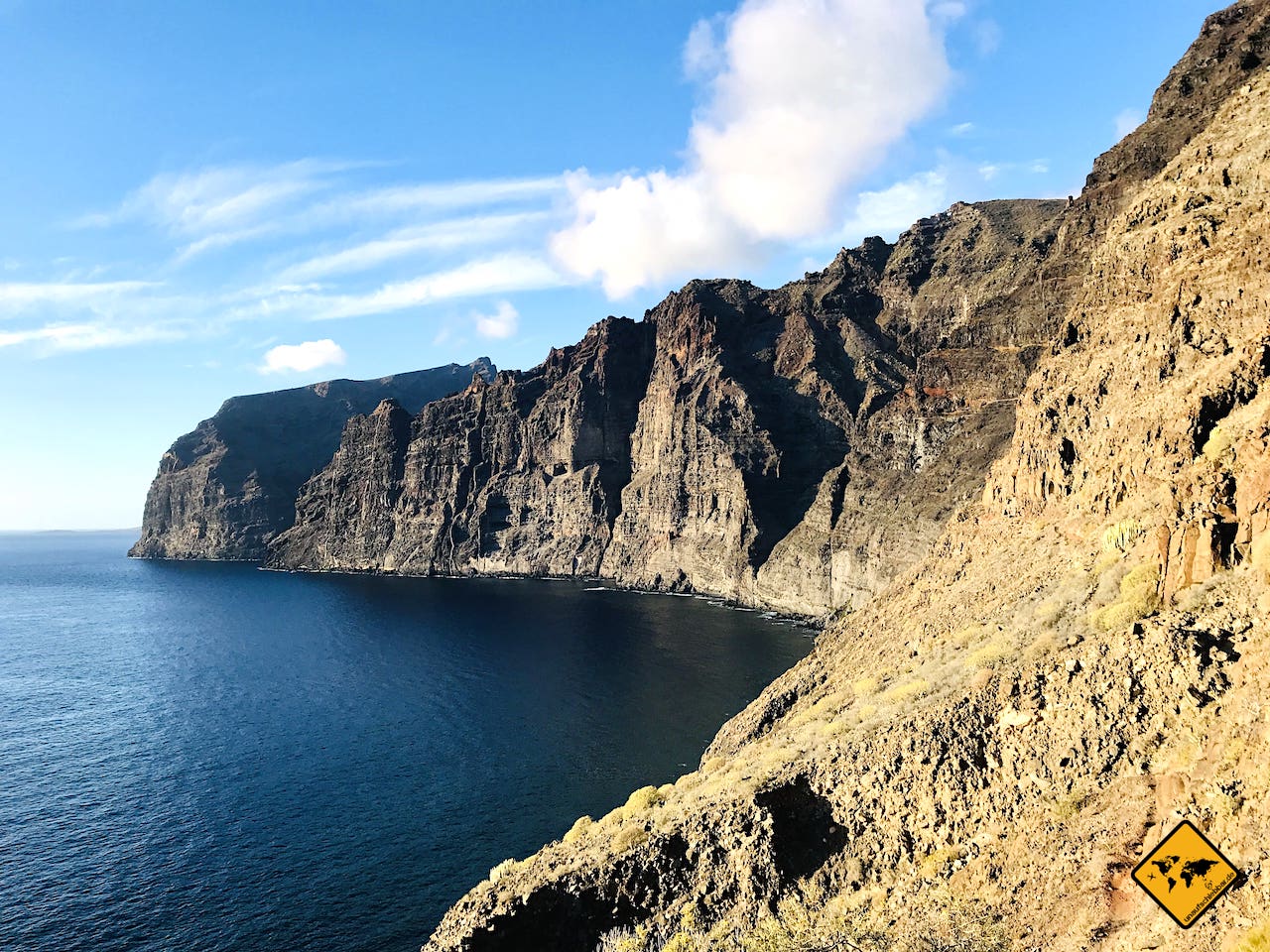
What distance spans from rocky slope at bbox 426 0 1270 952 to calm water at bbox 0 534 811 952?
1789cm

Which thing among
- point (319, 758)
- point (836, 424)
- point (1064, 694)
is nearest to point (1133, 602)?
point (1064, 694)

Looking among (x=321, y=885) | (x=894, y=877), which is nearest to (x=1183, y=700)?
(x=894, y=877)

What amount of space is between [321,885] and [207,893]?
22.4ft

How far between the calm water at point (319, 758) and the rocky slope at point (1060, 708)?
17.9 meters

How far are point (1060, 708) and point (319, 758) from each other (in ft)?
213

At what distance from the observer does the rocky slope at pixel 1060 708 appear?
1975 centimetres

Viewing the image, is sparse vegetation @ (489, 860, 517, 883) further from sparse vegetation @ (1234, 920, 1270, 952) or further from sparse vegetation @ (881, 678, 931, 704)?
sparse vegetation @ (1234, 920, 1270, 952)

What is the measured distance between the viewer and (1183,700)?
68.6 ft

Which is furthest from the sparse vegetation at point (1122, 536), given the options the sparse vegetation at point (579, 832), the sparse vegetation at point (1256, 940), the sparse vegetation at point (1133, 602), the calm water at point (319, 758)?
the calm water at point (319, 758)

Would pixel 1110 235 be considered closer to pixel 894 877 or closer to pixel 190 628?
pixel 894 877

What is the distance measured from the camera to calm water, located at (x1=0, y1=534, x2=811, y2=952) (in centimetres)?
4438

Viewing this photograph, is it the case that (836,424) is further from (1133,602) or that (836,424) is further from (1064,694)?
(1064,694)

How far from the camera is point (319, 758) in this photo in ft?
225

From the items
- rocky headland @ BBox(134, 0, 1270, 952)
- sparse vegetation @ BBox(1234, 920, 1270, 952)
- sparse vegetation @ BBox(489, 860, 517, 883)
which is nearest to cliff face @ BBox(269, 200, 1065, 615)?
rocky headland @ BBox(134, 0, 1270, 952)
